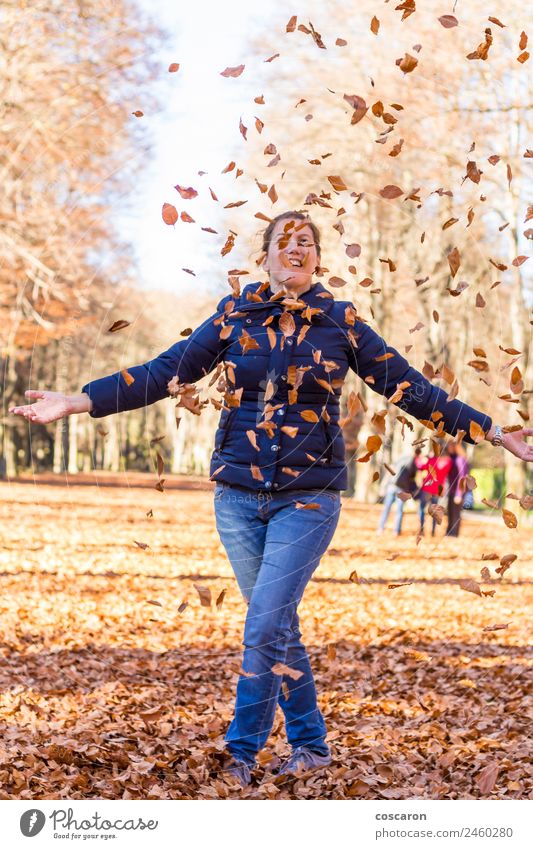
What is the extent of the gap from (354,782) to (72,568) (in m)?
8.27

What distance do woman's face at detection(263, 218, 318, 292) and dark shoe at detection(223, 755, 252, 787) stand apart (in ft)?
6.08

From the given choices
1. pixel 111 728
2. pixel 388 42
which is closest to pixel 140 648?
pixel 111 728

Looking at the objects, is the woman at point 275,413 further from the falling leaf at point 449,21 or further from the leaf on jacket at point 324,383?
the falling leaf at point 449,21

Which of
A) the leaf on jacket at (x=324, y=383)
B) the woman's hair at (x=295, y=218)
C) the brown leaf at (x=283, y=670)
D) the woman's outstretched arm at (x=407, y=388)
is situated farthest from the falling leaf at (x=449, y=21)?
the brown leaf at (x=283, y=670)

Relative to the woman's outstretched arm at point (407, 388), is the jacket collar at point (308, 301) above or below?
above

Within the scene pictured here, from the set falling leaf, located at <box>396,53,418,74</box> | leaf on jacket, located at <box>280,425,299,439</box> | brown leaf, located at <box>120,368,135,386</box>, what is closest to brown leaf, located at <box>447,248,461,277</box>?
falling leaf, located at <box>396,53,418,74</box>

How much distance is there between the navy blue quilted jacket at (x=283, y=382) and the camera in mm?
4090

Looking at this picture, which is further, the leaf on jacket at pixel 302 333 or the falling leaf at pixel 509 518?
the falling leaf at pixel 509 518

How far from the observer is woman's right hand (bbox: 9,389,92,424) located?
4.04 m

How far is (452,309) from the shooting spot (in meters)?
22.6

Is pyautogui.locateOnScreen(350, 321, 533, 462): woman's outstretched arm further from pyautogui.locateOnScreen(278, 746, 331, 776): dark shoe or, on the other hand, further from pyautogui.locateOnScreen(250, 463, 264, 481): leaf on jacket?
pyautogui.locateOnScreen(278, 746, 331, 776): dark shoe

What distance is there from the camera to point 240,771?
13.8 feet

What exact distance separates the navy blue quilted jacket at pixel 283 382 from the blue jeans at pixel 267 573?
0.08 m

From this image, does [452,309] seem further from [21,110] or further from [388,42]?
[21,110]
